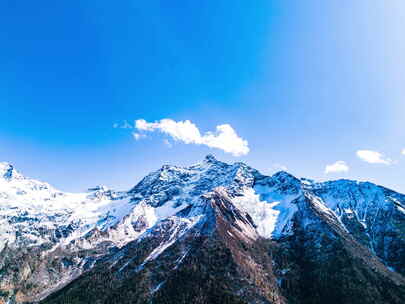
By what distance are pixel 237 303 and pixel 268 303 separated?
77.7 ft

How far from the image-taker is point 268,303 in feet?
654

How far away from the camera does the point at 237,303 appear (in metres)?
195
